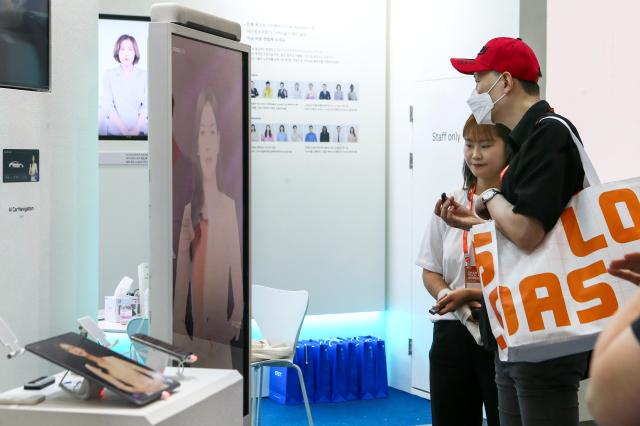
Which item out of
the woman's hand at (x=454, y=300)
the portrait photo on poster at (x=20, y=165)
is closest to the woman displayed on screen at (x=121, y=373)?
the portrait photo on poster at (x=20, y=165)

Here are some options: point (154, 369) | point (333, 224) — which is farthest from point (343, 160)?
point (154, 369)

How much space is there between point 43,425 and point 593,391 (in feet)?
3.87

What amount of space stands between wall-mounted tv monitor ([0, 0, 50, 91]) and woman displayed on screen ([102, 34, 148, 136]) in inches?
137

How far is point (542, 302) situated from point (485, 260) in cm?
23

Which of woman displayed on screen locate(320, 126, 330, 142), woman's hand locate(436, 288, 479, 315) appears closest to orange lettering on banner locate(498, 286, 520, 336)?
woman's hand locate(436, 288, 479, 315)

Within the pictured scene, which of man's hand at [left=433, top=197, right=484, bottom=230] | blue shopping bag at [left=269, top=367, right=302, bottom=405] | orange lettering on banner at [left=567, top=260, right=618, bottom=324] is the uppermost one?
man's hand at [left=433, top=197, right=484, bottom=230]

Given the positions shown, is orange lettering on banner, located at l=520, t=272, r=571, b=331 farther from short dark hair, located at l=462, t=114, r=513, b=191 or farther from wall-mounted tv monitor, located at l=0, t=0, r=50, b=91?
wall-mounted tv monitor, located at l=0, t=0, r=50, b=91

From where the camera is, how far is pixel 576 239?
2598 mm

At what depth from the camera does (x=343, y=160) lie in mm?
6516

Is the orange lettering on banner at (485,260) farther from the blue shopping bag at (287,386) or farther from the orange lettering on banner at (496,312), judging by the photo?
the blue shopping bag at (287,386)

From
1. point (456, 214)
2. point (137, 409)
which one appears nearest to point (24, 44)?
point (137, 409)

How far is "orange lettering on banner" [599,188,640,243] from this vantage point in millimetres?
2529

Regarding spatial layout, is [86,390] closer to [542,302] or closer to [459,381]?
[542,302]

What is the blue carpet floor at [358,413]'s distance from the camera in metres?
5.73
